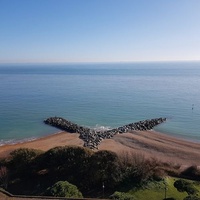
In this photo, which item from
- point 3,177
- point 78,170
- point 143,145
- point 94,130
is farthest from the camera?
point 94,130

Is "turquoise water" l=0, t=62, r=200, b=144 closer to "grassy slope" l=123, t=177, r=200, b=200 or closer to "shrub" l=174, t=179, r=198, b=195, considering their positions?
"grassy slope" l=123, t=177, r=200, b=200

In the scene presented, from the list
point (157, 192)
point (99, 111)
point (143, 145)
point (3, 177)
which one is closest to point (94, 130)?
point (143, 145)

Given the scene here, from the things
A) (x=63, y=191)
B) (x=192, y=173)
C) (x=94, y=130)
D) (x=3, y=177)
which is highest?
(x=63, y=191)

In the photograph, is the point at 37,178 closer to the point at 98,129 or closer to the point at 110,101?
the point at 98,129

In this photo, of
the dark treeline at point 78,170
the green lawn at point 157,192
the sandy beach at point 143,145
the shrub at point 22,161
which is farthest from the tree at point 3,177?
the green lawn at point 157,192

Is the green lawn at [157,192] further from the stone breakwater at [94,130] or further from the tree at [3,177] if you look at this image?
the stone breakwater at [94,130]

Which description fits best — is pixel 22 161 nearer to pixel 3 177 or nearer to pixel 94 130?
pixel 3 177

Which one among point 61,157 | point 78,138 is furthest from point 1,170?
point 78,138

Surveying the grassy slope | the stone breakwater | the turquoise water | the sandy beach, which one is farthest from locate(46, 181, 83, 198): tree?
the turquoise water
